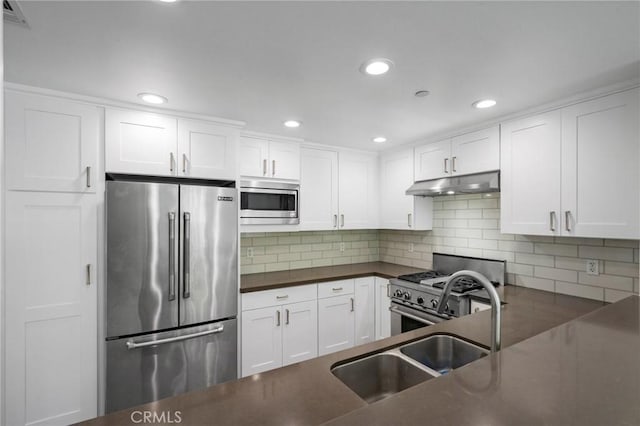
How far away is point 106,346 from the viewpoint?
79.2 inches

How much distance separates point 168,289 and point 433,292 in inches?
78.8

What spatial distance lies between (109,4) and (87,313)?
181cm

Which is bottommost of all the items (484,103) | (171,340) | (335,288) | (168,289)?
(171,340)

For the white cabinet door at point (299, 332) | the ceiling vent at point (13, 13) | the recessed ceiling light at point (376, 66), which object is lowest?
the white cabinet door at point (299, 332)

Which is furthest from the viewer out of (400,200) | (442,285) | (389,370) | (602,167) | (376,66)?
(400,200)

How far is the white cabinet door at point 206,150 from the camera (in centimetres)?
235

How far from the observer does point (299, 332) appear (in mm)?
2875

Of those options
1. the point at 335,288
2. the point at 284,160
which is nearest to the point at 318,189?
the point at 284,160

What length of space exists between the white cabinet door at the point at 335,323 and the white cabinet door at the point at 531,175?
5.22 ft

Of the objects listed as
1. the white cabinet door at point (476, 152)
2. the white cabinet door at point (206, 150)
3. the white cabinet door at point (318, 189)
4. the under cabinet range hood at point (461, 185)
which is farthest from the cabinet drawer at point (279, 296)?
the white cabinet door at point (476, 152)

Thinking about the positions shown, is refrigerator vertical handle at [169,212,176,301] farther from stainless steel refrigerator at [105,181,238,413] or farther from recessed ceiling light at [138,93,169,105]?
recessed ceiling light at [138,93,169,105]

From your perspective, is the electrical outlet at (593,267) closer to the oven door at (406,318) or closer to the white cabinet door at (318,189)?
the oven door at (406,318)

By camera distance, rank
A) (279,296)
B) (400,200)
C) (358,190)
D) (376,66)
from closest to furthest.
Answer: (376,66) < (279,296) < (400,200) < (358,190)

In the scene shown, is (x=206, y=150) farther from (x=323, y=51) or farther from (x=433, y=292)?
(x=433, y=292)
